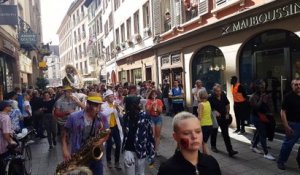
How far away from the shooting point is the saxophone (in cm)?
408

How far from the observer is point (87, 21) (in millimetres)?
49281

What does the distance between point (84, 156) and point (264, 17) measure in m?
7.41

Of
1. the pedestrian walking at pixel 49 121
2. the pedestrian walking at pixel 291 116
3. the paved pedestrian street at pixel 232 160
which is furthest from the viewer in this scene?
the pedestrian walking at pixel 49 121

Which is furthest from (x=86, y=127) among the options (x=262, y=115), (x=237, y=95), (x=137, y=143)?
(x=237, y=95)

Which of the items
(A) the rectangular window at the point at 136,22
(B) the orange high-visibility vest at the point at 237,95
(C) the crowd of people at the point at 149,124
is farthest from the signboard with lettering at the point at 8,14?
(A) the rectangular window at the point at 136,22

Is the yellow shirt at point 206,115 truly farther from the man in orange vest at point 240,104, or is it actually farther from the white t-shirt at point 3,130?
the white t-shirt at point 3,130

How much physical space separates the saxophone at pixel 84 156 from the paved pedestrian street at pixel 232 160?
3.00 metres

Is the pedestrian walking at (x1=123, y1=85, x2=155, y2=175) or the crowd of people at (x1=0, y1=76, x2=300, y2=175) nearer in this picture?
the crowd of people at (x1=0, y1=76, x2=300, y2=175)

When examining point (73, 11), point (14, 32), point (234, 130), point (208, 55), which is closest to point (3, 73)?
point (14, 32)

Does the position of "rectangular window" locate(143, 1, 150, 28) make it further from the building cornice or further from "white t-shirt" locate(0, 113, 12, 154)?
"white t-shirt" locate(0, 113, 12, 154)

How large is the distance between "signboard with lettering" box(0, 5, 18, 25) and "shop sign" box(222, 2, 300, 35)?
295 inches

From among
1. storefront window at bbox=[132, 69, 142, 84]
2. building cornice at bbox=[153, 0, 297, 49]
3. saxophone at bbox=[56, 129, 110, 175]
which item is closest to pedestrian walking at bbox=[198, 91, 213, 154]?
saxophone at bbox=[56, 129, 110, 175]

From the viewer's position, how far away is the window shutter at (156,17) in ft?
61.1

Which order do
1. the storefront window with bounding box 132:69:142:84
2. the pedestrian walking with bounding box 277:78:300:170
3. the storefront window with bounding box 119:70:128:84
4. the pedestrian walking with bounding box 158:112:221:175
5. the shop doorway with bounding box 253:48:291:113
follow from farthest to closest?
the storefront window with bounding box 119:70:128:84 < the storefront window with bounding box 132:69:142:84 < the shop doorway with bounding box 253:48:291:113 < the pedestrian walking with bounding box 277:78:300:170 < the pedestrian walking with bounding box 158:112:221:175
